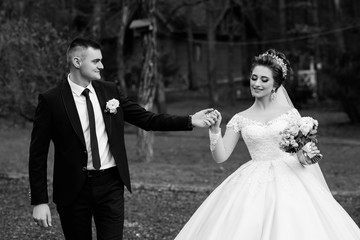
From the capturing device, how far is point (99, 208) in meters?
4.91

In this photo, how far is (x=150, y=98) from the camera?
1465cm

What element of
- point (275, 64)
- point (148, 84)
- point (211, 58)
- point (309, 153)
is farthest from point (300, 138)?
point (211, 58)

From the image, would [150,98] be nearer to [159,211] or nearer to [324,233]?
[159,211]

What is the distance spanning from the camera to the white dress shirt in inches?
193

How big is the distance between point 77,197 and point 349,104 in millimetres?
20906

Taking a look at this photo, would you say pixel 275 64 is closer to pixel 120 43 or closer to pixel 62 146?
pixel 62 146

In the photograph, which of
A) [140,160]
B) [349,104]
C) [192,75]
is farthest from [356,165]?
[192,75]

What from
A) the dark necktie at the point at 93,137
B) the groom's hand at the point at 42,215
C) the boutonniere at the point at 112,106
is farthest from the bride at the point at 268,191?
the groom's hand at the point at 42,215

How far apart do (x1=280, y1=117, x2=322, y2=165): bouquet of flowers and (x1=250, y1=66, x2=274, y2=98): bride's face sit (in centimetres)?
50

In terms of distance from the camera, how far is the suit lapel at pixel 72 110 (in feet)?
15.9

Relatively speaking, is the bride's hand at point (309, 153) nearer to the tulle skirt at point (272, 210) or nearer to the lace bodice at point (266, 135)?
the tulle skirt at point (272, 210)

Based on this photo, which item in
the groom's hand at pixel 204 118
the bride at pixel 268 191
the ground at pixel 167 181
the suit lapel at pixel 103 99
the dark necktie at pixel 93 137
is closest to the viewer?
the dark necktie at pixel 93 137

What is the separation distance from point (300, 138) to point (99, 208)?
1779 mm

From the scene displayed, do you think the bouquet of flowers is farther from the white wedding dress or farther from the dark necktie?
the dark necktie
